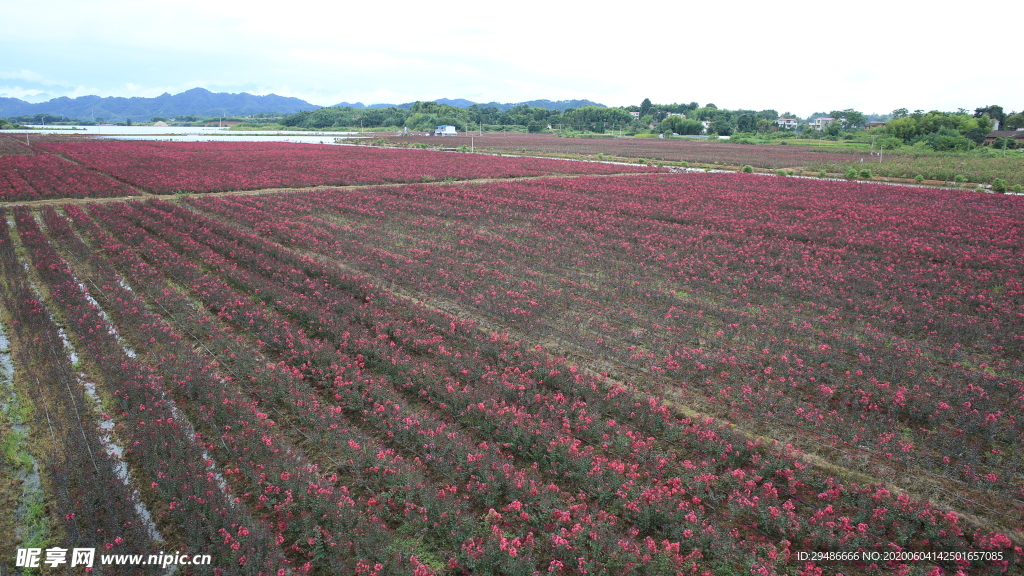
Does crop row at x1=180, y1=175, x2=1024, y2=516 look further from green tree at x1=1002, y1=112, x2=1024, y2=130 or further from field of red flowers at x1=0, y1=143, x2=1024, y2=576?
green tree at x1=1002, y1=112, x2=1024, y2=130

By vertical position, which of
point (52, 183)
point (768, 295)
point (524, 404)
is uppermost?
point (52, 183)

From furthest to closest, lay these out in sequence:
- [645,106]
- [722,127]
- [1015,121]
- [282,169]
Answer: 1. [645,106]
2. [722,127]
3. [1015,121]
4. [282,169]

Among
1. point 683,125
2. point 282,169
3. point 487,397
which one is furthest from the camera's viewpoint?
point 683,125

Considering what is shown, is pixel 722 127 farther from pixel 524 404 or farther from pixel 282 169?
pixel 524 404

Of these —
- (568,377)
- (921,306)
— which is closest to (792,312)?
(921,306)

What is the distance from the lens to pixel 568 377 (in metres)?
8.25

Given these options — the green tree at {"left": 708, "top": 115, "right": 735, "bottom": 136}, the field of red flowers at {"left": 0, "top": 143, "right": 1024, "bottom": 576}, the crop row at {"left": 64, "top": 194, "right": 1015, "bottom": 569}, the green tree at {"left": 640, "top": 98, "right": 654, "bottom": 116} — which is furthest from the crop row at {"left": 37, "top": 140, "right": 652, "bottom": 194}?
the green tree at {"left": 640, "top": 98, "right": 654, "bottom": 116}

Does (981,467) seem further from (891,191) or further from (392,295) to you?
(891,191)

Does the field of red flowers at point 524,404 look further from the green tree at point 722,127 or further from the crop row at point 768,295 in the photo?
the green tree at point 722,127

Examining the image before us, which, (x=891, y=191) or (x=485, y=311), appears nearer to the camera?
(x=485, y=311)

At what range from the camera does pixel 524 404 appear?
7.64m

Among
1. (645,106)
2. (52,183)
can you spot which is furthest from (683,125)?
(52,183)

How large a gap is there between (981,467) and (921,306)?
6.71 metres

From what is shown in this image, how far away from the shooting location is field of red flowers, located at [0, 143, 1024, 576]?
5316 millimetres
